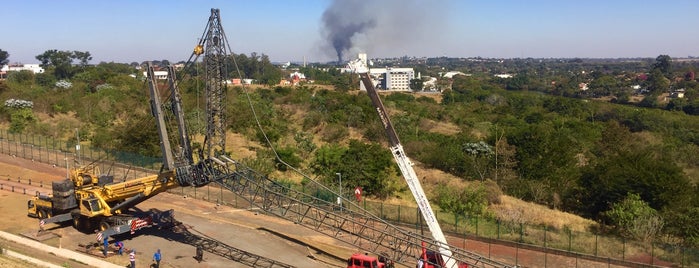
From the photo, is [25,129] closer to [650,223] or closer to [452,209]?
[452,209]

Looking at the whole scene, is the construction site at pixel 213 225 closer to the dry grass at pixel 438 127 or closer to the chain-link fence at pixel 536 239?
the chain-link fence at pixel 536 239

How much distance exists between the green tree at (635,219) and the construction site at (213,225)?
18.4ft

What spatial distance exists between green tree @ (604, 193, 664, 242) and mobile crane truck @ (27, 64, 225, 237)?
86.1ft

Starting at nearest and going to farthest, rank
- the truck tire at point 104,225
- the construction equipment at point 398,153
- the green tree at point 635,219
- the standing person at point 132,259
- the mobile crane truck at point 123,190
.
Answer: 1. the construction equipment at point 398,153
2. the standing person at point 132,259
3. the mobile crane truck at point 123,190
4. the truck tire at point 104,225
5. the green tree at point 635,219

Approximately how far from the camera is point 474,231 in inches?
1479

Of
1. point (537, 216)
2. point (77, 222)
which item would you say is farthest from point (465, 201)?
point (77, 222)

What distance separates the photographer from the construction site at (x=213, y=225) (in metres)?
28.8

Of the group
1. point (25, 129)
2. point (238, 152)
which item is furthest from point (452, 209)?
point (25, 129)

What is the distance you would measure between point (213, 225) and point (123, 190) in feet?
21.6

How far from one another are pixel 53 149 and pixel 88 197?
32.3 m

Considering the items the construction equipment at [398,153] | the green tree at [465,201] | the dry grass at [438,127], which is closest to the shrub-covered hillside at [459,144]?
the green tree at [465,201]

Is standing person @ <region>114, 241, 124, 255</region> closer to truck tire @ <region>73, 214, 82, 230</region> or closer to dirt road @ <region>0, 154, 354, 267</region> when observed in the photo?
dirt road @ <region>0, 154, 354, 267</region>

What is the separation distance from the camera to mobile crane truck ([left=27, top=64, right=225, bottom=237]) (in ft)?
106

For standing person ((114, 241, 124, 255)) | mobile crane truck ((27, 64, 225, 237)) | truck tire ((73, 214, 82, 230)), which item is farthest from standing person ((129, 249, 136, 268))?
truck tire ((73, 214, 82, 230))
